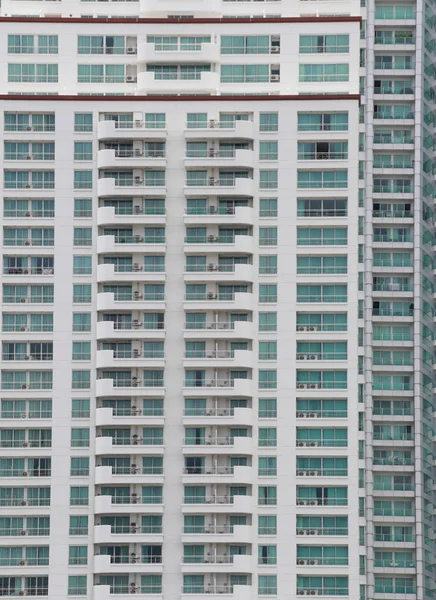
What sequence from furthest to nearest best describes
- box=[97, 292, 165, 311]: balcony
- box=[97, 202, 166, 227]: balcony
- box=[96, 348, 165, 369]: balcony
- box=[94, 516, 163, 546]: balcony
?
box=[97, 202, 166, 227]: balcony, box=[97, 292, 165, 311]: balcony, box=[96, 348, 165, 369]: balcony, box=[94, 516, 163, 546]: balcony

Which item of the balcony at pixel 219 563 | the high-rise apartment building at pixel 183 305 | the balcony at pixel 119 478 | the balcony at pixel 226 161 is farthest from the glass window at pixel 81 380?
the balcony at pixel 226 161

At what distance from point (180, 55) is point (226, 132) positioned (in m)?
6.57

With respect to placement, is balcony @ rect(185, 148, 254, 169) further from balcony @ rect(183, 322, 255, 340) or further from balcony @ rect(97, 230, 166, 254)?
balcony @ rect(183, 322, 255, 340)

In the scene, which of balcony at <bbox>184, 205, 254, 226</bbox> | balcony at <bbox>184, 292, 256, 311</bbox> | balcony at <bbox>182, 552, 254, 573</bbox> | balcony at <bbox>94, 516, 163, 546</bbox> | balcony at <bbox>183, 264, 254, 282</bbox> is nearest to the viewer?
balcony at <bbox>182, 552, 254, 573</bbox>

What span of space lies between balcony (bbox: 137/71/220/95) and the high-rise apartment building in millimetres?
173

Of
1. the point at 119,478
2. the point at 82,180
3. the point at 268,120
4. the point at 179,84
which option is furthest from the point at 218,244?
the point at 119,478

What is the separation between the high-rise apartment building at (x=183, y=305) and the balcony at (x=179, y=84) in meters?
0.17

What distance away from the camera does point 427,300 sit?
13662 cm

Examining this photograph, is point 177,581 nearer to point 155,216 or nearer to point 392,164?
point 155,216

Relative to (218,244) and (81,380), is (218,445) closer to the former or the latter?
(81,380)

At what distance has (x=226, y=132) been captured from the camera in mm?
124938

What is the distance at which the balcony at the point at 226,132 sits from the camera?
12488cm

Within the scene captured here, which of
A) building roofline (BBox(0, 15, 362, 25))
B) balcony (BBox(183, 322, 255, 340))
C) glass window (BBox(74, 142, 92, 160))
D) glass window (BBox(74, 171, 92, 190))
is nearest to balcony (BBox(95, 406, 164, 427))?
balcony (BBox(183, 322, 255, 340))

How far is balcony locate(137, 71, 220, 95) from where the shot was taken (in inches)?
4993
